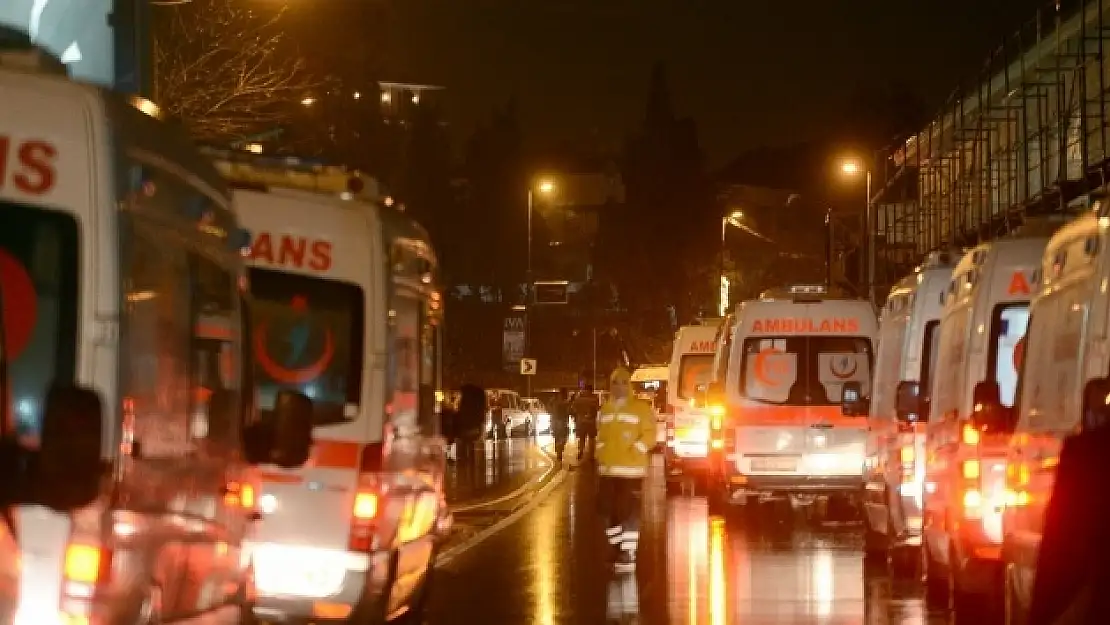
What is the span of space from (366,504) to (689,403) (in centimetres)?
2121

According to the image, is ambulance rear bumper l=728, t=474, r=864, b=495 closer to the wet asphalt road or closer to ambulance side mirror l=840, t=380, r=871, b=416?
the wet asphalt road

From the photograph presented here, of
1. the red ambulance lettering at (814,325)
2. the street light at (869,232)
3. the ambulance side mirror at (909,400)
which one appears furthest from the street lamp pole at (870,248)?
the ambulance side mirror at (909,400)

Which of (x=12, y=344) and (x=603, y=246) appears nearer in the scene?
(x=12, y=344)

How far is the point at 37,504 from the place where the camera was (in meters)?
4.66

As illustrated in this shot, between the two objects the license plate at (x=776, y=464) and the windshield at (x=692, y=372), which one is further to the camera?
the windshield at (x=692, y=372)

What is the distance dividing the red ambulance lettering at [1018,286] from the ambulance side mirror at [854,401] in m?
6.66

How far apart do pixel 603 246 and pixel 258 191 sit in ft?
296

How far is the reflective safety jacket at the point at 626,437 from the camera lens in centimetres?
1766

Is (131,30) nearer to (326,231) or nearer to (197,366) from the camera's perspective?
(326,231)

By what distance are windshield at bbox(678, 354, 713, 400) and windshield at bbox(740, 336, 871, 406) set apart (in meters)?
8.92

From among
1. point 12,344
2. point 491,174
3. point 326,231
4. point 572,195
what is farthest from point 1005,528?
point 572,195

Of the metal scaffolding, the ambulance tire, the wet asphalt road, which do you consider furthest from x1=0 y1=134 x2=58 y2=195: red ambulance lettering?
the metal scaffolding

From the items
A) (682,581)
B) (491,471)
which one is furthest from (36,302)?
(491,471)

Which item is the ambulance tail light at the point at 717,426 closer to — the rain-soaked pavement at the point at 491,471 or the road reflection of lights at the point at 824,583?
the rain-soaked pavement at the point at 491,471
